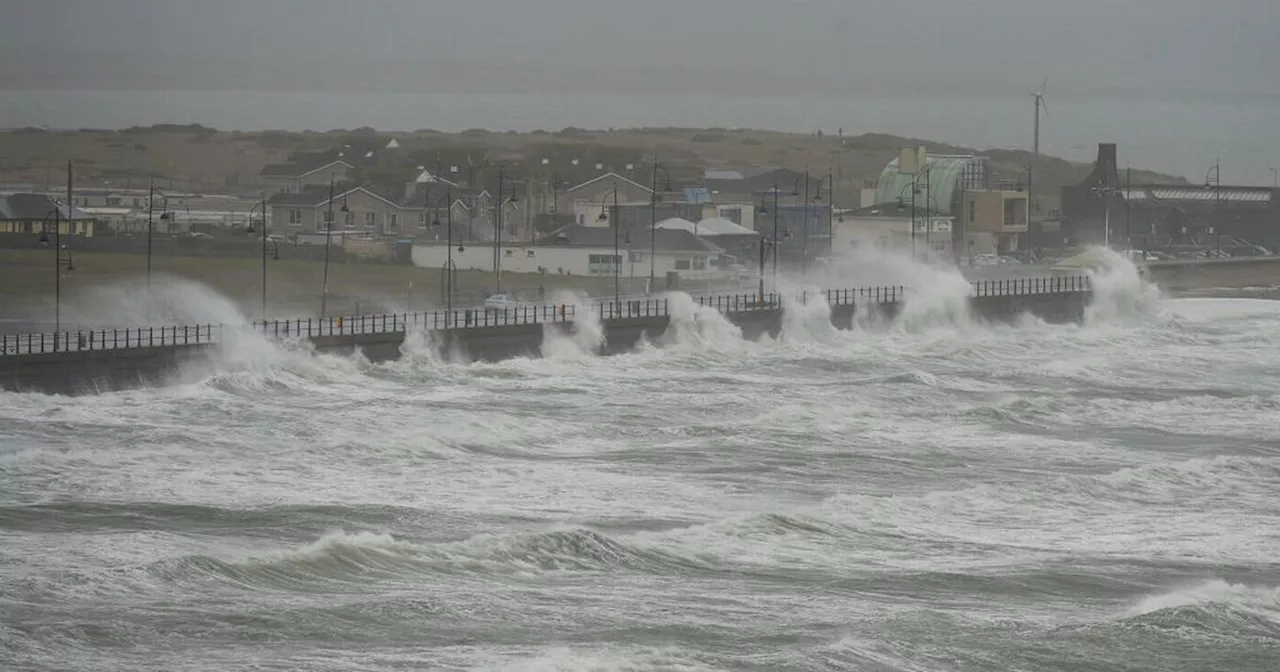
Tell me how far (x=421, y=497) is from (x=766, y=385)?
21.1 meters

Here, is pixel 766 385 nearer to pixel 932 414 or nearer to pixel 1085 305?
pixel 932 414

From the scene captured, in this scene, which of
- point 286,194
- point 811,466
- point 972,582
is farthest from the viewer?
point 286,194

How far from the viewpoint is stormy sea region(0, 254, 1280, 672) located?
75.4ft

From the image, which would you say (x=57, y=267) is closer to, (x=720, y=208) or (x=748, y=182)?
(x=720, y=208)

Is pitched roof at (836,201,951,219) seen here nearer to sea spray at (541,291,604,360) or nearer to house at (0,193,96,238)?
house at (0,193,96,238)

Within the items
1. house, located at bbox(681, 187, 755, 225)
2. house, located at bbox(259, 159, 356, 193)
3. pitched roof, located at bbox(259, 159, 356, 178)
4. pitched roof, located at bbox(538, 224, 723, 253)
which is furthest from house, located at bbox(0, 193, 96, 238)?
pitched roof, located at bbox(259, 159, 356, 178)

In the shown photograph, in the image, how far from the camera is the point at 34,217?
78.5 metres

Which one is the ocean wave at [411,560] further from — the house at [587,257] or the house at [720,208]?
the house at [720,208]

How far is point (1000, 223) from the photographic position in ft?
339

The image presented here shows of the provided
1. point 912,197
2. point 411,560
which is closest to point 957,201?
point 912,197

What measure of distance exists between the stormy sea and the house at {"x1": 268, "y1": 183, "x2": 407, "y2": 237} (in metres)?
36.8

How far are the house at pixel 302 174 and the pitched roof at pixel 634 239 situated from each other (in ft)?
79.7

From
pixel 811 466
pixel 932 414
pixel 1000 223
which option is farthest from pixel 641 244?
pixel 811 466

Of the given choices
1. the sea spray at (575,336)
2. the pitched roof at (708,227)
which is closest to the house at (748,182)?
the pitched roof at (708,227)
